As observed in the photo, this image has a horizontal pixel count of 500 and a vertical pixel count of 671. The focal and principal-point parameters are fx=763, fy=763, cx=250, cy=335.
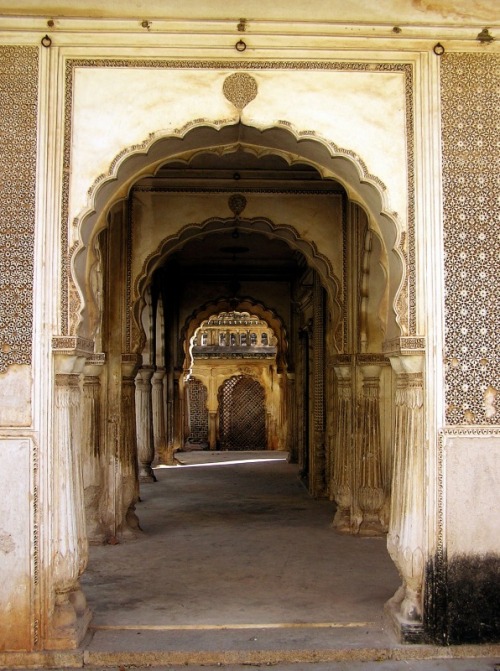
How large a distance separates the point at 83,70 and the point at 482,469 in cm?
397

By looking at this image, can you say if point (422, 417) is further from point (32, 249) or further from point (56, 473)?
point (32, 249)

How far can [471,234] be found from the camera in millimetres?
5406

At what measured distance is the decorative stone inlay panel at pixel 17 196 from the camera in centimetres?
521

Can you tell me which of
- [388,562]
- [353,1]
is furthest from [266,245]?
[353,1]

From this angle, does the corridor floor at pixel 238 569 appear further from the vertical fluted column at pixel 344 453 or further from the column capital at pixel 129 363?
the column capital at pixel 129 363

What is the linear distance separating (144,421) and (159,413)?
320 cm

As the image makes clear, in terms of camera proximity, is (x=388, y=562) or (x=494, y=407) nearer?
(x=494, y=407)

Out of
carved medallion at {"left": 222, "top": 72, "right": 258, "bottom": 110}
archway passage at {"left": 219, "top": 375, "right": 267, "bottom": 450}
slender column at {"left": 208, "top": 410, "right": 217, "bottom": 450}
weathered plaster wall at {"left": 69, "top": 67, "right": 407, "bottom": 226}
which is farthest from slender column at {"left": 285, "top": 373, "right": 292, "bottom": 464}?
carved medallion at {"left": 222, "top": 72, "right": 258, "bottom": 110}

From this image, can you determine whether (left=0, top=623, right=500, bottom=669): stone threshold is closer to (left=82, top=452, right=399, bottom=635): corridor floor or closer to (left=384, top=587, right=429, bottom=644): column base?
(left=384, top=587, right=429, bottom=644): column base

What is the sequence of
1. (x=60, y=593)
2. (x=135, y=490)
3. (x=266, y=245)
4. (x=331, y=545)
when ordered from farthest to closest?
(x=266, y=245), (x=135, y=490), (x=331, y=545), (x=60, y=593)

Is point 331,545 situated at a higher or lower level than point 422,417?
lower

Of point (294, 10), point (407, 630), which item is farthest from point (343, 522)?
point (294, 10)

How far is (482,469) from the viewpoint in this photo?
5258 millimetres

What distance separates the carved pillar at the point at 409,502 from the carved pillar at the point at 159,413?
1128 cm
